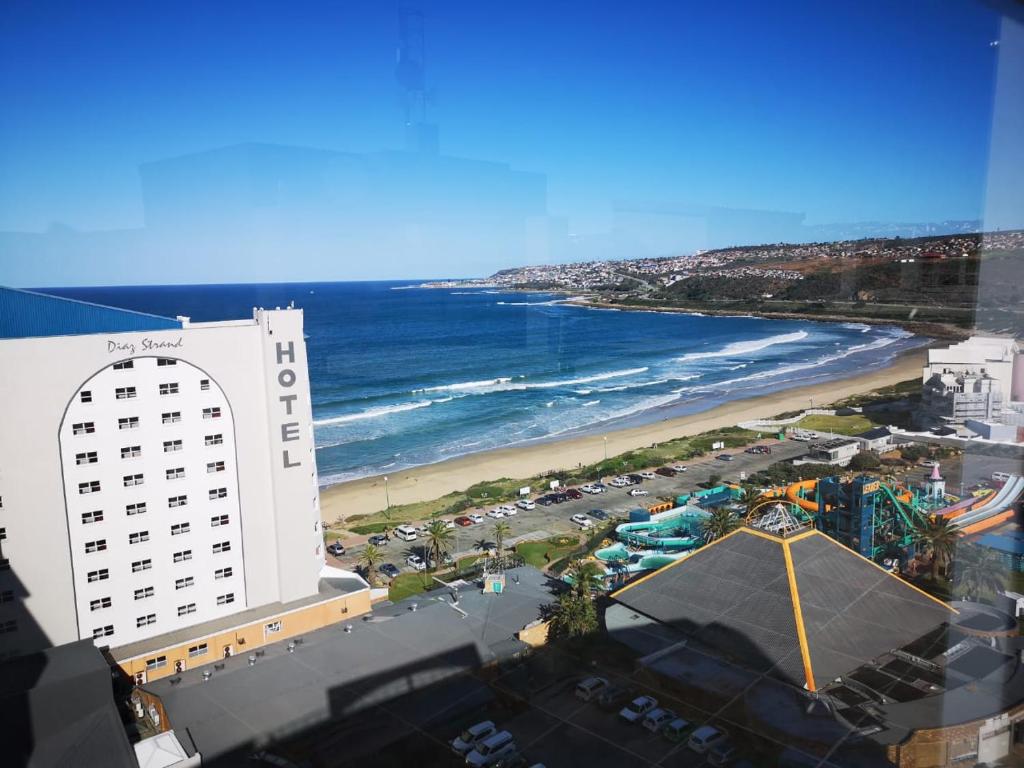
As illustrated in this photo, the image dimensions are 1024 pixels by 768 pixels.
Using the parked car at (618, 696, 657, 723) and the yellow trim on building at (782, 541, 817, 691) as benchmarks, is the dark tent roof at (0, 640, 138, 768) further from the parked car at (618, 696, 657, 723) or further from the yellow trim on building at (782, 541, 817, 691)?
the yellow trim on building at (782, 541, 817, 691)

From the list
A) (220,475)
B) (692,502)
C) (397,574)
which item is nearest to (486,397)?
(692,502)

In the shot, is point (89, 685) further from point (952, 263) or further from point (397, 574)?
point (952, 263)

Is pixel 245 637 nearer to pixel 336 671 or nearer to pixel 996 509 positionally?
pixel 336 671

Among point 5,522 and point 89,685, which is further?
point 5,522

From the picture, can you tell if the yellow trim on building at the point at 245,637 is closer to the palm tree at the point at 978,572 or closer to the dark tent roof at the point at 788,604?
the dark tent roof at the point at 788,604

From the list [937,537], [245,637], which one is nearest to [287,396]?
[245,637]

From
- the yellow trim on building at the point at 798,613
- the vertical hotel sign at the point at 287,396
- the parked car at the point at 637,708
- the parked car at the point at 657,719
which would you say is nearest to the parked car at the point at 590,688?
the parked car at the point at 637,708
